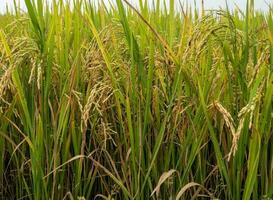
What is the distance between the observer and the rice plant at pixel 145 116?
132 cm

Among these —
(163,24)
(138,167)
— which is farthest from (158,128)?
(163,24)

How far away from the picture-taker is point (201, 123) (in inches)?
53.9

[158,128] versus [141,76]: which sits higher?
[141,76]

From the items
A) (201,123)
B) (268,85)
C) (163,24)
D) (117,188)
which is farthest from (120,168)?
(163,24)

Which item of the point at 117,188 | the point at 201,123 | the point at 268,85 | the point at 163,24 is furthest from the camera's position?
the point at 163,24

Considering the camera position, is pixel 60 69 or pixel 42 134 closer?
pixel 42 134

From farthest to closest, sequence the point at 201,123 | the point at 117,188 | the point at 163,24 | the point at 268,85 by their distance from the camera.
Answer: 1. the point at 163,24
2. the point at 117,188
3. the point at 201,123
4. the point at 268,85

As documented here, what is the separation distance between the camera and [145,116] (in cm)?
134

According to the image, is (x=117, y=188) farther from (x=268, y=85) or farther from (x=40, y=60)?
(x=268, y=85)

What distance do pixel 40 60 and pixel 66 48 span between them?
0.16 meters

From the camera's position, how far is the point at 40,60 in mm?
1406

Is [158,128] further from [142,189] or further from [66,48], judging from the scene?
[66,48]

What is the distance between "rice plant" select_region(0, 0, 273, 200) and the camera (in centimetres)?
132

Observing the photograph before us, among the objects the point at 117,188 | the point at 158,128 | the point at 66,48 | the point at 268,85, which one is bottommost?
the point at 117,188
